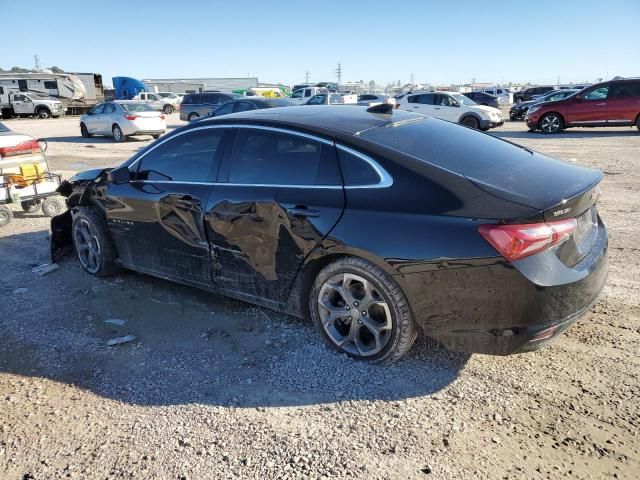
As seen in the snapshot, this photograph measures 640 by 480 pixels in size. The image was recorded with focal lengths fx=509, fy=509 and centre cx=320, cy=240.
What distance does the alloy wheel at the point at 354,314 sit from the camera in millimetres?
3174

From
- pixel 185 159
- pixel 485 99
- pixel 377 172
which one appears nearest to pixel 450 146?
pixel 377 172

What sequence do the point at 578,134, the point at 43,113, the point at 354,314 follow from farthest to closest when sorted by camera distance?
the point at 43,113
the point at 578,134
the point at 354,314

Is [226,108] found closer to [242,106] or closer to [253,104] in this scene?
[242,106]

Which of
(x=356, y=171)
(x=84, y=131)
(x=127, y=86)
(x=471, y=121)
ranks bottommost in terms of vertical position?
(x=84, y=131)

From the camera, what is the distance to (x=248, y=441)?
2.70m

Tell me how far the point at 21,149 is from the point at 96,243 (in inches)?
151

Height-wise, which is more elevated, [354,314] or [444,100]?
[444,100]

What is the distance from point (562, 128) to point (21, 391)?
18.7 metres

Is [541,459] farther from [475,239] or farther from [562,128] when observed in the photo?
[562,128]

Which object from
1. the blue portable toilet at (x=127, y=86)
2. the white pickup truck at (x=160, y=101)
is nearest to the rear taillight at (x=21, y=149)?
the white pickup truck at (x=160, y=101)

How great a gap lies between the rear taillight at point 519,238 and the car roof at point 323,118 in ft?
3.89

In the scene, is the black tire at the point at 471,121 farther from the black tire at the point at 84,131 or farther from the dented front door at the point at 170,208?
the dented front door at the point at 170,208

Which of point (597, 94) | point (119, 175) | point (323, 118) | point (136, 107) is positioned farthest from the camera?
point (136, 107)

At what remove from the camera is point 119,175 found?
462 centimetres
